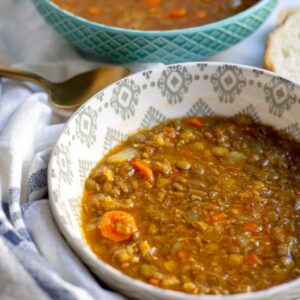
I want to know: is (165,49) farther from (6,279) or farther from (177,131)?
(6,279)

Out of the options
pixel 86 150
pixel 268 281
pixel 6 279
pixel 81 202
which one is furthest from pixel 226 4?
pixel 6 279

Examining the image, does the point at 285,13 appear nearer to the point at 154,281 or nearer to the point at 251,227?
the point at 251,227

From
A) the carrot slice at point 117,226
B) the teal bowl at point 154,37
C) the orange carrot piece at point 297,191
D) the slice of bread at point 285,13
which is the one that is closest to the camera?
the carrot slice at point 117,226

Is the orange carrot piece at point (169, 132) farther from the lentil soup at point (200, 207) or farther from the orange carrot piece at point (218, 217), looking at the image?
the orange carrot piece at point (218, 217)

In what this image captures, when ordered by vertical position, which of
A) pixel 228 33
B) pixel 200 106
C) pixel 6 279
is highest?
pixel 228 33

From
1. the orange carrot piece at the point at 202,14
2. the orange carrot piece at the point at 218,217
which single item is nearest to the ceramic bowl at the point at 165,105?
the orange carrot piece at the point at 218,217
